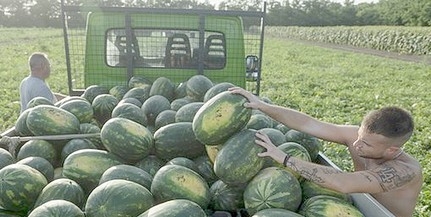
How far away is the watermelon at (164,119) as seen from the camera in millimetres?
3474

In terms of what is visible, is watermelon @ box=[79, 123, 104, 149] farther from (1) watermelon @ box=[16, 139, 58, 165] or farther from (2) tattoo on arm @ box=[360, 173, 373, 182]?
(2) tattoo on arm @ box=[360, 173, 373, 182]

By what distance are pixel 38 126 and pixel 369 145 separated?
239cm

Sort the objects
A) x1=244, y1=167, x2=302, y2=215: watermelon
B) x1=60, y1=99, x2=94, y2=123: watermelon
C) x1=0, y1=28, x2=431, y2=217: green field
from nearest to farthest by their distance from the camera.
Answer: x1=244, y1=167, x2=302, y2=215: watermelon
x1=60, y1=99, x2=94, y2=123: watermelon
x1=0, y1=28, x2=431, y2=217: green field

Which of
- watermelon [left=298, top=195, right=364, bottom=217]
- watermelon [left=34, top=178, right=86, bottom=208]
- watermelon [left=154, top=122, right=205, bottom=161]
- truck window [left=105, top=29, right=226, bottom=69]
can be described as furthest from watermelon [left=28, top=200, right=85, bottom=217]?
truck window [left=105, top=29, right=226, bottom=69]

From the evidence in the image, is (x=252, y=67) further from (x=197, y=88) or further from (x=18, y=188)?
(x=18, y=188)

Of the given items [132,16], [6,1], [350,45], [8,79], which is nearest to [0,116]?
[132,16]

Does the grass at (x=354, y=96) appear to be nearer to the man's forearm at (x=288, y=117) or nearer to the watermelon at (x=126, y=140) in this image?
the man's forearm at (x=288, y=117)

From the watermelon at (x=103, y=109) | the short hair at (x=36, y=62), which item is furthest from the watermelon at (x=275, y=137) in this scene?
the short hair at (x=36, y=62)

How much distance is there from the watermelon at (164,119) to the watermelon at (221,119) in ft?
2.65

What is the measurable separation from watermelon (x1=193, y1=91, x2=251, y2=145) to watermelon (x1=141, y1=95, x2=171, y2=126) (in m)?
1.18

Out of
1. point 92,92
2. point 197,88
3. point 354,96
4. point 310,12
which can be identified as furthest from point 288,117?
point 310,12

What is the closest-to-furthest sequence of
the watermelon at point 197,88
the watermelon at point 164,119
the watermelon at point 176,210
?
the watermelon at point 176,210 < the watermelon at point 164,119 < the watermelon at point 197,88

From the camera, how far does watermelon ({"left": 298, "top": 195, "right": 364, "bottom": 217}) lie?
7.14 ft

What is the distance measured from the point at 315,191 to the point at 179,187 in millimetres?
820
